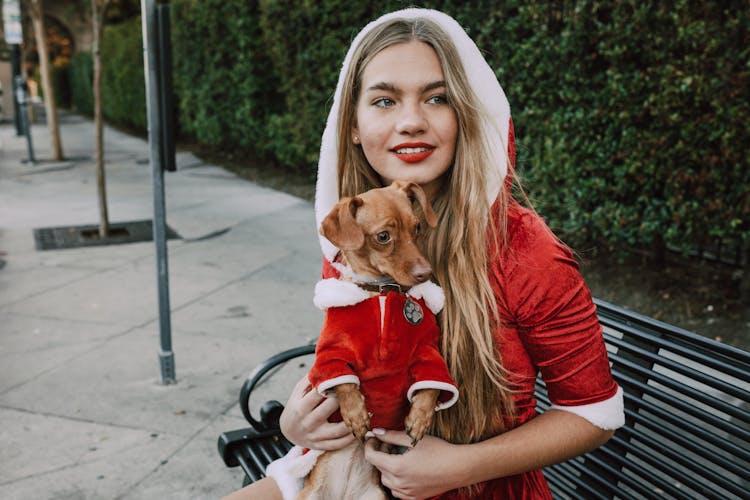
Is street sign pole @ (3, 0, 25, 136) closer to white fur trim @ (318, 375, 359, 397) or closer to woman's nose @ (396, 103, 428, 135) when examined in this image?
woman's nose @ (396, 103, 428, 135)

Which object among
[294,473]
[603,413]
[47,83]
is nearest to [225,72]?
[47,83]

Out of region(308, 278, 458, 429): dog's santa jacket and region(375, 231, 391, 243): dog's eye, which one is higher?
region(375, 231, 391, 243): dog's eye

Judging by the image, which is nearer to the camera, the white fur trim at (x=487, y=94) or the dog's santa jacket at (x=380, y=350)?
the dog's santa jacket at (x=380, y=350)

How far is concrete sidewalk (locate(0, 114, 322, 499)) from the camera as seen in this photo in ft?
11.2

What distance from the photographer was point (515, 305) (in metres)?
1.67

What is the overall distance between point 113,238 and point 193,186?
401cm

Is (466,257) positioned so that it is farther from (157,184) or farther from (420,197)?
(157,184)

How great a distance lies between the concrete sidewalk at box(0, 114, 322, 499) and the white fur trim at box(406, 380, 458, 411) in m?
2.05

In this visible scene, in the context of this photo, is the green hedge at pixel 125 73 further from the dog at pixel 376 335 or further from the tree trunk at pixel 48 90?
the dog at pixel 376 335

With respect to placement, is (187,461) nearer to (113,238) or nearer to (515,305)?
(515,305)

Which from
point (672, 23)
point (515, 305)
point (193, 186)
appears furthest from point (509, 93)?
point (193, 186)

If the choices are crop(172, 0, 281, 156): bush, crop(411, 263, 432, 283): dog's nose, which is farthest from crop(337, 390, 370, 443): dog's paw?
crop(172, 0, 281, 156): bush

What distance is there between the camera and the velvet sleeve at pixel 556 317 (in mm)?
1614

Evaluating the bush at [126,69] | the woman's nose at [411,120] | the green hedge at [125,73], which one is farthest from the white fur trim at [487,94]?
the bush at [126,69]
